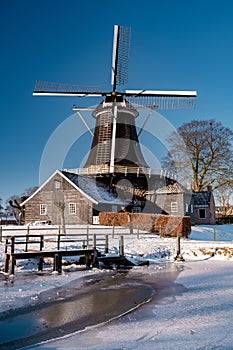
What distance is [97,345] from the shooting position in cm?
553

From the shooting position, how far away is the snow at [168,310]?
5594 mm

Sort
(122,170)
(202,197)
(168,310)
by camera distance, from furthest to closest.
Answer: (202,197) < (122,170) < (168,310)

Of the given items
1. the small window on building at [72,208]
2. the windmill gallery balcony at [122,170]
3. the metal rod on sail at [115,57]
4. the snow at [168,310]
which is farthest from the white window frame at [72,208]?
the snow at [168,310]

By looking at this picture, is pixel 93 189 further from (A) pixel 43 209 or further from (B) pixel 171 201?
(B) pixel 171 201

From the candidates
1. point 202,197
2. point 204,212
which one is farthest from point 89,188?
point 204,212

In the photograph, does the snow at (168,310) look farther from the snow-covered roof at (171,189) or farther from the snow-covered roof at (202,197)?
the snow-covered roof at (202,197)

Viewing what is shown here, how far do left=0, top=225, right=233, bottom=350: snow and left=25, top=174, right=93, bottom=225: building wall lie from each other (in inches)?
582

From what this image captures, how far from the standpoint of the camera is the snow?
5594mm

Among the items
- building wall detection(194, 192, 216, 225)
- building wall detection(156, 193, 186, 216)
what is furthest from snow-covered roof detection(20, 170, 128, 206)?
building wall detection(194, 192, 216, 225)

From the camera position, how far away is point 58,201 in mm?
32688

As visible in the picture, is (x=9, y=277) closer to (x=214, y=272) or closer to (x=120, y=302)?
(x=120, y=302)

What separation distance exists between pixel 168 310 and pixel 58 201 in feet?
84.6

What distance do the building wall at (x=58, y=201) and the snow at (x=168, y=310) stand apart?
14.8 m

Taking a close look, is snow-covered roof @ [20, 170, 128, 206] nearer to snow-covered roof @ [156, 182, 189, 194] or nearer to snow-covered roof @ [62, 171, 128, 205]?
snow-covered roof @ [62, 171, 128, 205]
